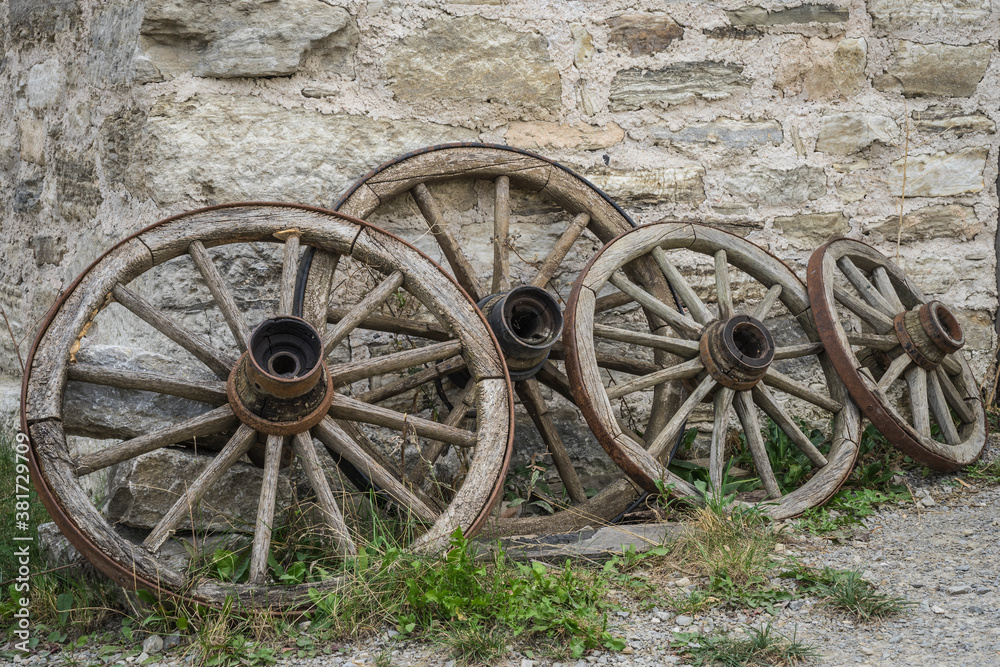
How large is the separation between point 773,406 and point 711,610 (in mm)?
1026

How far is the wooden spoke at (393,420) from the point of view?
7.24 ft

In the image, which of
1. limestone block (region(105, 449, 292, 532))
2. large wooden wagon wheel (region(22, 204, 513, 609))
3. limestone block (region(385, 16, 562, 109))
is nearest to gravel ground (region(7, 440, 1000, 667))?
large wooden wagon wheel (region(22, 204, 513, 609))

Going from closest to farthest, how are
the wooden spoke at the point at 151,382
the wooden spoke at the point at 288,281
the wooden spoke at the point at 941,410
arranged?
the wooden spoke at the point at 151,382 → the wooden spoke at the point at 288,281 → the wooden spoke at the point at 941,410

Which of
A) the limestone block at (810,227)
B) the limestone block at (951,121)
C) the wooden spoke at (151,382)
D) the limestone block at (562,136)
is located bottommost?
the wooden spoke at (151,382)

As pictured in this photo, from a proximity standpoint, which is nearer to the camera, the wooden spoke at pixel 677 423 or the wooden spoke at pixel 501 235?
the wooden spoke at pixel 677 423

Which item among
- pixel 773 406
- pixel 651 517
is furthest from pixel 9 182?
pixel 773 406

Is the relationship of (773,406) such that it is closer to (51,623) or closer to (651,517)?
(651,517)

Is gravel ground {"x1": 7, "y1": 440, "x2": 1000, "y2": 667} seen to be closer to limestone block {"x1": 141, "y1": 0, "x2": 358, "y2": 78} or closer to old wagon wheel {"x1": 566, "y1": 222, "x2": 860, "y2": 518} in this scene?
old wagon wheel {"x1": 566, "y1": 222, "x2": 860, "y2": 518}

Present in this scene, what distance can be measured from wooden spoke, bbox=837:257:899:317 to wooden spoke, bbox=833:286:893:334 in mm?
39

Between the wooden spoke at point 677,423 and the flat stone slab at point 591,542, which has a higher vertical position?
the wooden spoke at point 677,423

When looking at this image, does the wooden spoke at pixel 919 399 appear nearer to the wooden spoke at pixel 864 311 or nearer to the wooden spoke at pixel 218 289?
the wooden spoke at pixel 864 311

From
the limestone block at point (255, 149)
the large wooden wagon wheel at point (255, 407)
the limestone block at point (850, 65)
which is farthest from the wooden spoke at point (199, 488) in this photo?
the limestone block at point (850, 65)

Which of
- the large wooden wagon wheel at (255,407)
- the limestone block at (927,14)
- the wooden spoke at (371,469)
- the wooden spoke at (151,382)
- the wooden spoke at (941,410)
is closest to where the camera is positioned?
the large wooden wagon wheel at (255,407)

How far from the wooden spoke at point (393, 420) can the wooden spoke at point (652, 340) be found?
72cm
